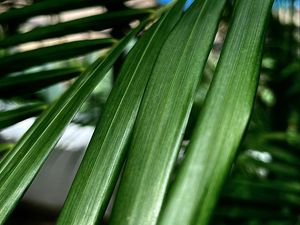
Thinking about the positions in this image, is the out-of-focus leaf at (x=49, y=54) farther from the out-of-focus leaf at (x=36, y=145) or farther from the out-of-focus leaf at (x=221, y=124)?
the out-of-focus leaf at (x=221, y=124)

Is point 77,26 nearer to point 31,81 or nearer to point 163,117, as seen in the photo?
point 31,81

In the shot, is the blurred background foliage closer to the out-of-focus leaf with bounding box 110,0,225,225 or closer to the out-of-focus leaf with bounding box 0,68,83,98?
the out-of-focus leaf with bounding box 0,68,83,98

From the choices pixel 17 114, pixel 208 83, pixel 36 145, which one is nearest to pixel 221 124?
pixel 36 145

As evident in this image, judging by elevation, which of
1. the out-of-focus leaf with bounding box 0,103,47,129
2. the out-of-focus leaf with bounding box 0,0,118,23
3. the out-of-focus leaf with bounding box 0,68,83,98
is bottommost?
the out-of-focus leaf with bounding box 0,103,47,129

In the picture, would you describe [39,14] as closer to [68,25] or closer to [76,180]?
[68,25]

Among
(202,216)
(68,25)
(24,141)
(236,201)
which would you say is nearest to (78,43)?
(68,25)

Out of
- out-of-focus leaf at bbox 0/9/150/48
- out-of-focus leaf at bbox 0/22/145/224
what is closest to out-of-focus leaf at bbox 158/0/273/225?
out-of-focus leaf at bbox 0/22/145/224

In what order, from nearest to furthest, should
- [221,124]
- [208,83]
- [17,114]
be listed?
1. [221,124]
2. [17,114]
3. [208,83]
